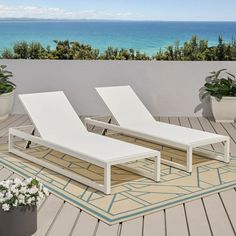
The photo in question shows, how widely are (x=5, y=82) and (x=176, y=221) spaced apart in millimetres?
4759

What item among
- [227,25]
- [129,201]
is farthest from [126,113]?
[227,25]

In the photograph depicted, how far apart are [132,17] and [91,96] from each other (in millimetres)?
30237

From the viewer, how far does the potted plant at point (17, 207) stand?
2.88 m

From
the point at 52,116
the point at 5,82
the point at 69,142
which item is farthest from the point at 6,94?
the point at 69,142

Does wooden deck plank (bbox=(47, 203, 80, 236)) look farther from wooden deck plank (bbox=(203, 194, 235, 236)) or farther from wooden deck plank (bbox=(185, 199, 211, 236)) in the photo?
wooden deck plank (bbox=(203, 194, 235, 236))

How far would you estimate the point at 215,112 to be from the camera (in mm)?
7262

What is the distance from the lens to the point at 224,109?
284 inches

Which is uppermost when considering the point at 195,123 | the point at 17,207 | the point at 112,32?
the point at 17,207

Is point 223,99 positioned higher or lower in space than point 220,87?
lower

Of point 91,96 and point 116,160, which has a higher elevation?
point 116,160

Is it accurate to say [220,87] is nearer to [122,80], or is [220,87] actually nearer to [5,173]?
[122,80]

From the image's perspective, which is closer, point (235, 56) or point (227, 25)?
point (235, 56)

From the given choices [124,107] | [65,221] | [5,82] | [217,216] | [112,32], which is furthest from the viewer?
[112,32]

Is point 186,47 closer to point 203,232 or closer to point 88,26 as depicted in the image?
point 203,232
